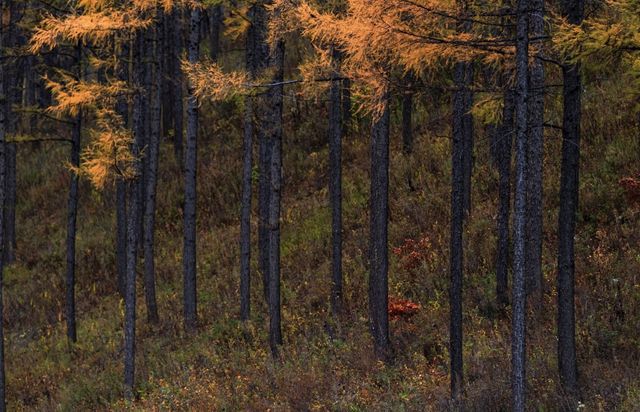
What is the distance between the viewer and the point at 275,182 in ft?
45.9

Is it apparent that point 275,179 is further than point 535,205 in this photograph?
Yes

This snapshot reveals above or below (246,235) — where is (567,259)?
above

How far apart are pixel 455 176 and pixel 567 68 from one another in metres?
2.19

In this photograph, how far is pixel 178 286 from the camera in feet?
72.4

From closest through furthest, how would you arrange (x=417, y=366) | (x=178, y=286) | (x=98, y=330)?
(x=417, y=366), (x=98, y=330), (x=178, y=286)

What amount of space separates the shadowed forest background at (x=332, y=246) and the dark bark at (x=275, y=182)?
0.09 meters

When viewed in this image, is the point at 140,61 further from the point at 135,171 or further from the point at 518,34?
the point at 518,34

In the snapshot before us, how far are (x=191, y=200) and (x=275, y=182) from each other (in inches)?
158

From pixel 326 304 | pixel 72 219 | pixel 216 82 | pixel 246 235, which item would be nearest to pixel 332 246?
pixel 326 304

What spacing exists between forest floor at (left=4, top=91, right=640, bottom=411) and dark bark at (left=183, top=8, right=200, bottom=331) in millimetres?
669

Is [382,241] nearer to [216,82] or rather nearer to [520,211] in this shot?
[216,82]

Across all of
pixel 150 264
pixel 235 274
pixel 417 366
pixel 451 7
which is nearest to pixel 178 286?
pixel 235 274

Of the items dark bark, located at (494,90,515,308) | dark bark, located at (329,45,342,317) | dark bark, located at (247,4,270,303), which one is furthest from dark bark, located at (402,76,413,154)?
dark bark, located at (494,90,515,308)

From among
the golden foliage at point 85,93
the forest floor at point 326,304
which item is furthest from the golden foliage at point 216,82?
the forest floor at point 326,304
